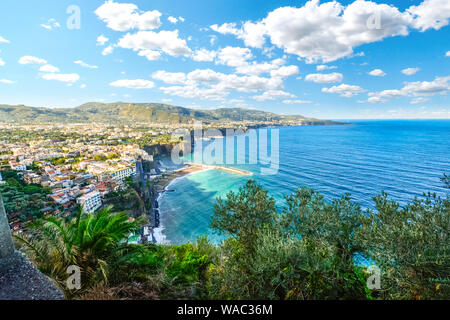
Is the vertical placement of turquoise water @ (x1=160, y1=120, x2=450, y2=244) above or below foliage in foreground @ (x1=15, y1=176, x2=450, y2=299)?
below

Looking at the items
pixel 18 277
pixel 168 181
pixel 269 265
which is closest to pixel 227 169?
pixel 168 181

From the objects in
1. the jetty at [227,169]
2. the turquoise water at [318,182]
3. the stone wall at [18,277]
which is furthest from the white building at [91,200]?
the jetty at [227,169]

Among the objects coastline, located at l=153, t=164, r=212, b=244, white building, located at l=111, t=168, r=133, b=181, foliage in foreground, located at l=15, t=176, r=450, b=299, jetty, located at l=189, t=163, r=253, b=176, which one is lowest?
coastline, located at l=153, t=164, r=212, b=244

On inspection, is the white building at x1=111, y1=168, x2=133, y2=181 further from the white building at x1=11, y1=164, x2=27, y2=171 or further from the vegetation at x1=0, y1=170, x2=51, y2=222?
the white building at x1=11, y1=164, x2=27, y2=171

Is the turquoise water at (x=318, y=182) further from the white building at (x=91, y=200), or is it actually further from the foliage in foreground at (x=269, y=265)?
the foliage in foreground at (x=269, y=265)

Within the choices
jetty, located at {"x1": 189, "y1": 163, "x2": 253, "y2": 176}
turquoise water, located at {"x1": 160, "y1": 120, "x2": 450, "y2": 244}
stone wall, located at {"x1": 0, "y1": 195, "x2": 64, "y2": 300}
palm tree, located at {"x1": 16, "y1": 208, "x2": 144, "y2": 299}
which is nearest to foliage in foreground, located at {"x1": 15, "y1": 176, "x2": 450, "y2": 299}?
palm tree, located at {"x1": 16, "y1": 208, "x2": 144, "y2": 299}

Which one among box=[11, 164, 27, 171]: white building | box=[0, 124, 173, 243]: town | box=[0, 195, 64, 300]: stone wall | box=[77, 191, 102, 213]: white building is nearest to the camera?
box=[0, 195, 64, 300]: stone wall
